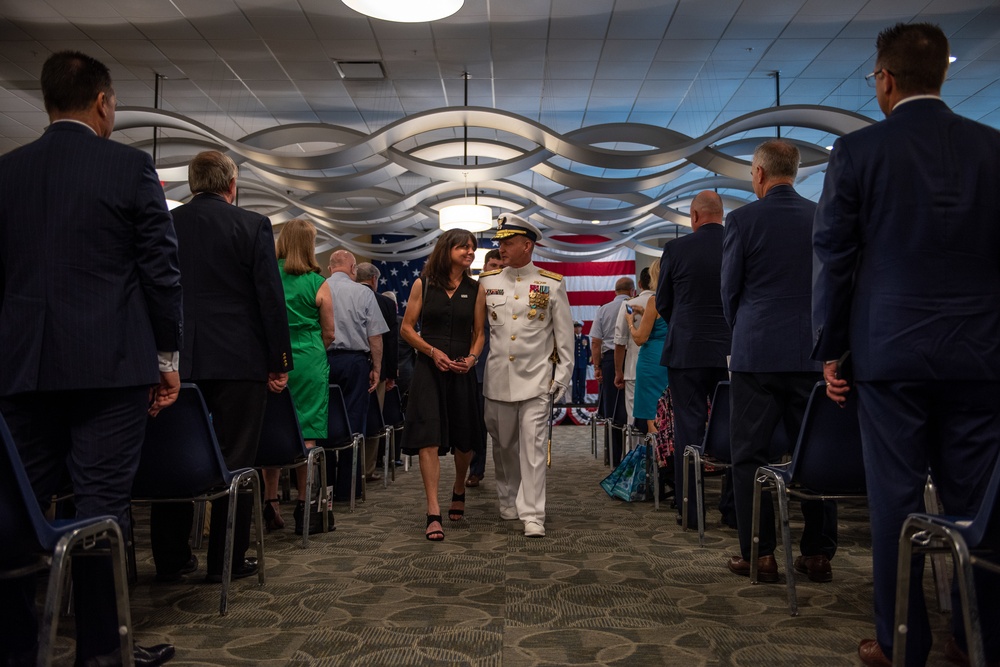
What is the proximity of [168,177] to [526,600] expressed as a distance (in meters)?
9.45

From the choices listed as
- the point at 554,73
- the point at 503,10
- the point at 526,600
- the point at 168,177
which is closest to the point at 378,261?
the point at 168,177

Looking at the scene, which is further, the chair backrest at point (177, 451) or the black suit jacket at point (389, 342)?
the black suit jacket at point (389, 342)

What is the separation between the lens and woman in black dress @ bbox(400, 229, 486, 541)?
4488 mm

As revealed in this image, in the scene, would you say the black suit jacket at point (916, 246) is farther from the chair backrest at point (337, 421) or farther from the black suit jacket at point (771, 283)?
the chair backrest at point (337, 421)

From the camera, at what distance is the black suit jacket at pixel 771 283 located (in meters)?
3.25

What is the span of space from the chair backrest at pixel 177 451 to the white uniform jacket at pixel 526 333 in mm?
2137

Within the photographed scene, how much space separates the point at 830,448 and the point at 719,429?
1091 millimetres

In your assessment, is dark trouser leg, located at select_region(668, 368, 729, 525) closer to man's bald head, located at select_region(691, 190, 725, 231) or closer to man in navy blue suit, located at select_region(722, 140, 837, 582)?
man's bald head, located at select_region(691, 190, 725, 231)

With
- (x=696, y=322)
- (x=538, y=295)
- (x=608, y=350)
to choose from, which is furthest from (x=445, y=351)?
(x=608, y=350)

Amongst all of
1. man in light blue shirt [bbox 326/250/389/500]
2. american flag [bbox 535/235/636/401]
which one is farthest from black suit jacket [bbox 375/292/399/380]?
american flag [bbox 535/235/636/401]

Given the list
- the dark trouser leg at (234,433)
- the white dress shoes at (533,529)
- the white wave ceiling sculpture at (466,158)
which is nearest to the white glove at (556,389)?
the white dress shoes at (533,529)

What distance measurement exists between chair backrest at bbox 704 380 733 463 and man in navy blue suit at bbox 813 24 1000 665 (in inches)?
60.7

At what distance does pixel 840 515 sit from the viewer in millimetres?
4828

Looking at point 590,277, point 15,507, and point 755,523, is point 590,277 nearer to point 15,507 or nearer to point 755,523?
point 755,523
